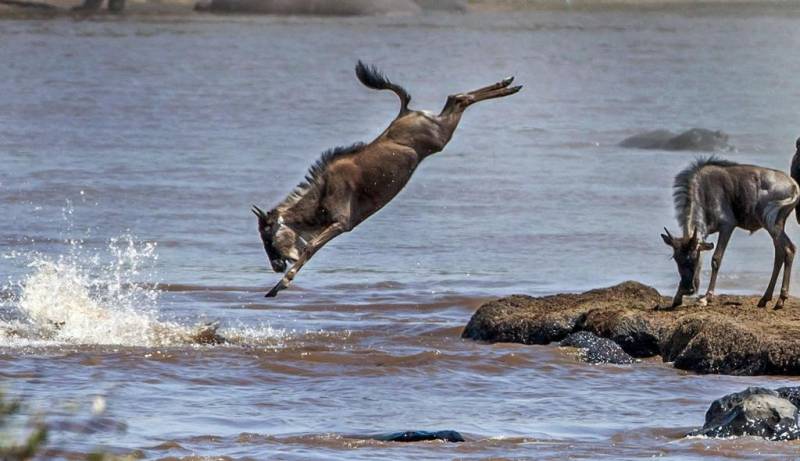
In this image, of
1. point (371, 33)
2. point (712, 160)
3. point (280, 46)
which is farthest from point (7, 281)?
point (371, 33)

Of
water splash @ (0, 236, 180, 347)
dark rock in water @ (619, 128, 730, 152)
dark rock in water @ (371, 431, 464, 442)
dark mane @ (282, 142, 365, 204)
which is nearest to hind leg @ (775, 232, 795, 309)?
dark mane @ (282, 142, 365, 204)

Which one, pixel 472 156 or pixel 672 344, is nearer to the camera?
pixel 672 344

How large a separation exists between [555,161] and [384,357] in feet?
51.9

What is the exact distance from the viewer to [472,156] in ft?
94.7

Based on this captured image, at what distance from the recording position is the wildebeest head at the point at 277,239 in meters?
13.3

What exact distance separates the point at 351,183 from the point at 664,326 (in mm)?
2480

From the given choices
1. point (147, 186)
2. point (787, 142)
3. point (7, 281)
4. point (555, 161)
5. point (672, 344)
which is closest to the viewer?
point (672, 344)

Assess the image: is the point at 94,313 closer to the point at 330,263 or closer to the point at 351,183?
the point at 351,183

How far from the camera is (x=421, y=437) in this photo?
1006 centimetres

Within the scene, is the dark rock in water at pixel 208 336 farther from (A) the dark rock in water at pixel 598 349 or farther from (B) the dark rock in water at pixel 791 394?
(B) the dark rock in water at pixel 791 394

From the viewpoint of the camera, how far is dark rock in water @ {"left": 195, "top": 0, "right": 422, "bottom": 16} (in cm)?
8081

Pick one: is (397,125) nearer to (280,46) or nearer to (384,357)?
(384,357)

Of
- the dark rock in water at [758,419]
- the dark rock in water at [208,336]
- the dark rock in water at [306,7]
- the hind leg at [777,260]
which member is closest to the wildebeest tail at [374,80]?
the dark rock in water at [208,336]

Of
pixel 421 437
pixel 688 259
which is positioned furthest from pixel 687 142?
pixel 421 437
